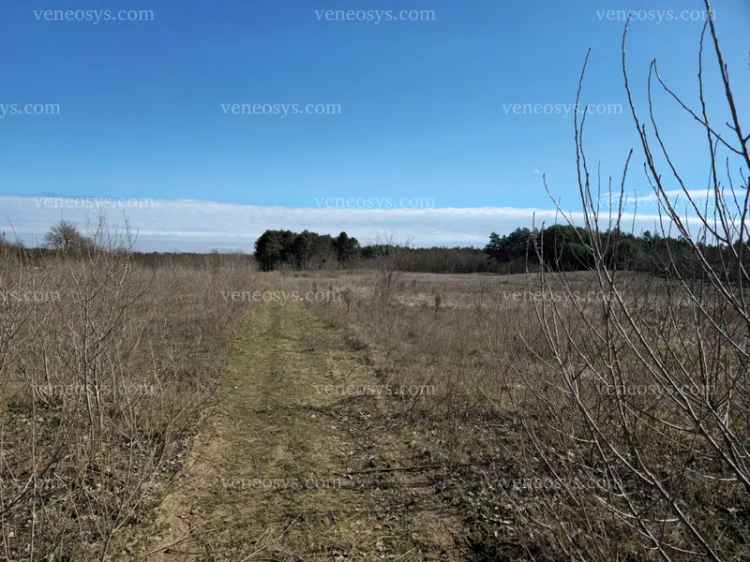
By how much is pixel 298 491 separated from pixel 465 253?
44.4m

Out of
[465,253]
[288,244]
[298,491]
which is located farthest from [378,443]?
[288,244]

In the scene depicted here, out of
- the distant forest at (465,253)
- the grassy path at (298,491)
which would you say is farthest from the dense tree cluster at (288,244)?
the grassy path at (298,491)

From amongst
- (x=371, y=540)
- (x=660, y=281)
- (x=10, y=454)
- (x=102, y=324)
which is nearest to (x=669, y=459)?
(x=660, y=281)

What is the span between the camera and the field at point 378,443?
2.50 meters

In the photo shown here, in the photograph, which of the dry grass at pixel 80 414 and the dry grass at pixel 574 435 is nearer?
the dry grass at pixel 574 435

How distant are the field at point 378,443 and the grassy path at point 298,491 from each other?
21 millimetres

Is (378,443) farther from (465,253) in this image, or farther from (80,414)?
(465,253)

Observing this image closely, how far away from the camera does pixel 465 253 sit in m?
46.9

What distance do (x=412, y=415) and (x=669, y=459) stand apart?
9.39 ft

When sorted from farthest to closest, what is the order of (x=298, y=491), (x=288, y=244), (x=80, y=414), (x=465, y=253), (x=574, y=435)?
(x=288, y=244) → (x=465, y=253) → (x=80, y=414) → (x=298, y=491) → (x=574, y=435)

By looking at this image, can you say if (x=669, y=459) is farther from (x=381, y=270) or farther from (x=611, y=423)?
(x=381, y=270)

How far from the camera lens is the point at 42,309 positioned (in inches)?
195

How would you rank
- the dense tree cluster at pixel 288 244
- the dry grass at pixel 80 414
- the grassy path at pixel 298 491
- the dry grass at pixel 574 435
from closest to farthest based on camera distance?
the dry grass at pixel 574 435, the dry grass at pixel 80 414, the grassy path at pixel 298 491, the dense tree cluster at pixel 288 244

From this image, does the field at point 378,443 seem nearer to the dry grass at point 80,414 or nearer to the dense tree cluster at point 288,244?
the dry grass at point 80,414
